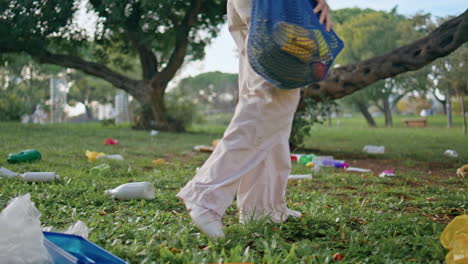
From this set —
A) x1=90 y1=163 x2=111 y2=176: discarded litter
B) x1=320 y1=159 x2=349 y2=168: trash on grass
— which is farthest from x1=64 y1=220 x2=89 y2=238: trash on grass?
x1=320 y1=159 x2=349 y2=168: trash on grass

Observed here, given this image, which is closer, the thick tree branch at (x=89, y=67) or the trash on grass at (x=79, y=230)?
the trash on grass at (x=79, y=230)

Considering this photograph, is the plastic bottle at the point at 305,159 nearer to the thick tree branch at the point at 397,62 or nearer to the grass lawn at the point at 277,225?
the grass lawn at the point at 277,225

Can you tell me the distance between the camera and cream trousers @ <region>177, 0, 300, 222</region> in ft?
6.81

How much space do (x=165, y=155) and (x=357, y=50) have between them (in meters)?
19.5

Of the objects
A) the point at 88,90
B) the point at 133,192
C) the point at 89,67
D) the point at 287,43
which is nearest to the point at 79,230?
the point at 133,192

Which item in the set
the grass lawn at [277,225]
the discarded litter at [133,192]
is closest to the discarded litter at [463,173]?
the grass lawn at [277,225]

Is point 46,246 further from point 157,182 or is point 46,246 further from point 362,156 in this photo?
point 362,156

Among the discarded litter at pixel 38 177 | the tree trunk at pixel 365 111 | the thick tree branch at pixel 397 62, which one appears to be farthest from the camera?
the tree trunk at pixel 365 111

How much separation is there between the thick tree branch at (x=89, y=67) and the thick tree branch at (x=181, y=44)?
2.50 feet

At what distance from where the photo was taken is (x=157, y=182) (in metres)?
3.85

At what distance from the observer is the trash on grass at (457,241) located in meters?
1.65

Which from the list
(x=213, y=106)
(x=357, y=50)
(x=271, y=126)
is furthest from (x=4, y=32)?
(x=213, y=106)

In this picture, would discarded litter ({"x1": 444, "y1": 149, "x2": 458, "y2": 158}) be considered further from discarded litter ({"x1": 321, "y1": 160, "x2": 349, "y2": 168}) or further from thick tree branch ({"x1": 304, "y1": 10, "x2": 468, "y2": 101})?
discarded litter ({"x1": 321, "y1": 160, "x2": 349, "y2": 168})

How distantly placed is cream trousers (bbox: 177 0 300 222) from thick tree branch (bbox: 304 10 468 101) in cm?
457
